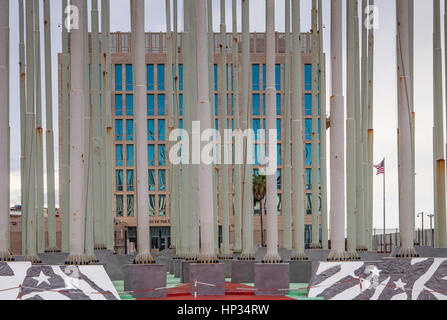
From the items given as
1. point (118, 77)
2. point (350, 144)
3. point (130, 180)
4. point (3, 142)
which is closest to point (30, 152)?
point (3, 142)

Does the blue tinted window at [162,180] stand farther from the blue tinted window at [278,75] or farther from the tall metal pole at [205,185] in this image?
the tall metal pole at [205,185]

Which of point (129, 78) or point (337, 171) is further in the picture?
point (129, 78)

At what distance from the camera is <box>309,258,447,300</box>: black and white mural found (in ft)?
70.1

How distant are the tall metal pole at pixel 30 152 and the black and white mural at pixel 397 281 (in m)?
15.9

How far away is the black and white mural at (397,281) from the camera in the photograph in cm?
2138

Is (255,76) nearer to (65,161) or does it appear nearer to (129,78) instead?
(129,78)

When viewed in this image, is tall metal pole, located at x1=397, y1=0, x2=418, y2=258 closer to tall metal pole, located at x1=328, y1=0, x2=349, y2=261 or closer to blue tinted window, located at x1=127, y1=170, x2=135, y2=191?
tall metal pole, located at x1=328, y1=0, x2=349, y2=261

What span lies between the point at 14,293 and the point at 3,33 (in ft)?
32.9

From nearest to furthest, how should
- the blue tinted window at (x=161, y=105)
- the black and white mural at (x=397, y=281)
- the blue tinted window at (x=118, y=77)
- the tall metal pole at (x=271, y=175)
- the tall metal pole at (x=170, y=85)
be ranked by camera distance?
the black and white mural at (x=397, y=281)
the tall metal pole at (x=271, y=175)
the tall metal pole at (x=170, y=85)
the blue tinted window at (x=118, y=77)
the blue tinted window at (x=161, y=105)

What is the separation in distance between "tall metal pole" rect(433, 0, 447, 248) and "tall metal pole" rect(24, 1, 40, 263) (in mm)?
19423

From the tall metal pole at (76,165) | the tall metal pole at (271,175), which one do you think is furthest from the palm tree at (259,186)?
the tall metal pole at (76,165)

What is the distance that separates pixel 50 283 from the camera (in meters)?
21.2

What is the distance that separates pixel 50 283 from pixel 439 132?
24404 mm
